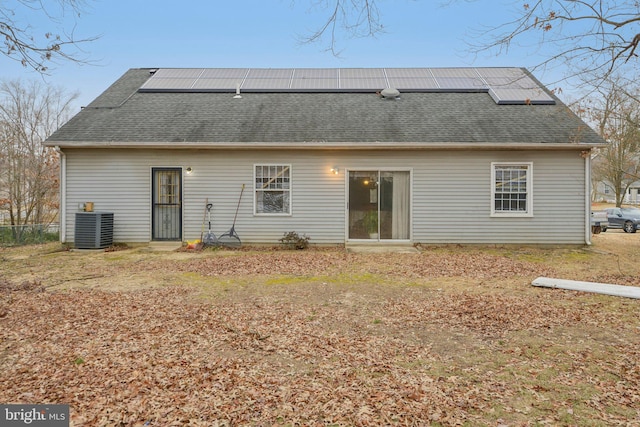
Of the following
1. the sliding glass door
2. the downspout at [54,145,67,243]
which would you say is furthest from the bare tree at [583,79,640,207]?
the downspout at [54,145,67,243]

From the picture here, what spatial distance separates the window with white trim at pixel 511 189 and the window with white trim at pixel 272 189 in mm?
5749

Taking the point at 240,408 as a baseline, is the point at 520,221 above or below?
above

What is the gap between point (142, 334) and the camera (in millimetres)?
3918

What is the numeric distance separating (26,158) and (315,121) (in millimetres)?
13298

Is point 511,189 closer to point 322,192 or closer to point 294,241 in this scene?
point 322,192

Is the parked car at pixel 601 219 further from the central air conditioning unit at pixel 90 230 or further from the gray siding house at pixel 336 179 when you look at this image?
the central air conditioning unit at pixel 90 230

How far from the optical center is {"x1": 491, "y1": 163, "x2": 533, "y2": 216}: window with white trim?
33.4 feet

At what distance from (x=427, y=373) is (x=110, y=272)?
21.5 feet

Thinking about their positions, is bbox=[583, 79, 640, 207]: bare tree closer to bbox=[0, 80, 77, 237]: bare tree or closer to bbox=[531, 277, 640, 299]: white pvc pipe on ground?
bbox=[531, 277, 640, 299]: white pvc pipe on ground

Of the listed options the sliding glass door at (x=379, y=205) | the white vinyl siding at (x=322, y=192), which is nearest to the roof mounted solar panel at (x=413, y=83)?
the white vinyl siding at (x=322, y=192)

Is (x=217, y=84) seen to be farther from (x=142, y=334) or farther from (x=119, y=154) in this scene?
(x=142, y=334)

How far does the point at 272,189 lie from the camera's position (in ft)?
34.0

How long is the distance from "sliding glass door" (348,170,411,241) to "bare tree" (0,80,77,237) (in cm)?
1341

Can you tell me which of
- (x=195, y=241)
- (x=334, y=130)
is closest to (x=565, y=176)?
(x=334, y=130)
